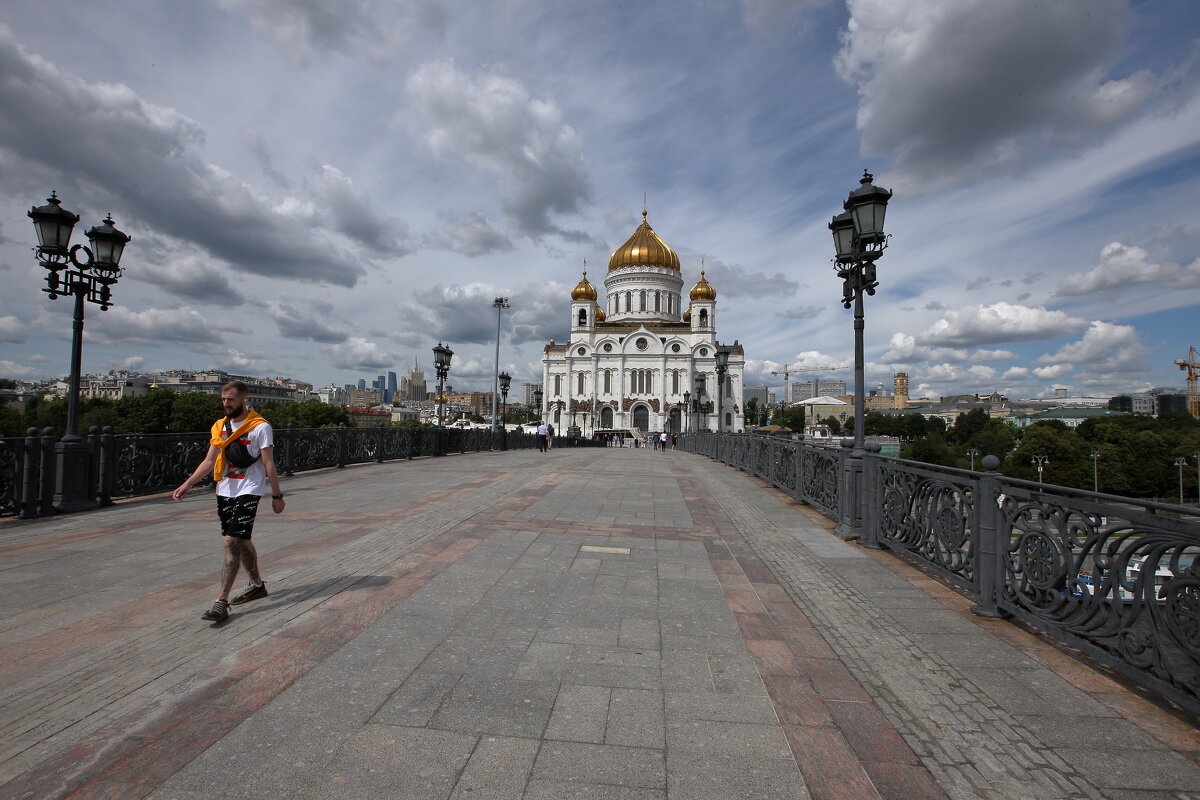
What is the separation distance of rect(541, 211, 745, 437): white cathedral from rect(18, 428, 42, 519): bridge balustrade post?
197ft

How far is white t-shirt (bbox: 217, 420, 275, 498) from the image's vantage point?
4113mm

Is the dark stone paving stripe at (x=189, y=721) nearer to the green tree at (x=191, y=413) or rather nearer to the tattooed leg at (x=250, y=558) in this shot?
the tattooed leg at (x=250, y=558)

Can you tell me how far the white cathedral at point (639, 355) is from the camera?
68.2m

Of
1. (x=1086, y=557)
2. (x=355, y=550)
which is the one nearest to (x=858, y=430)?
(x=1086, y=557)

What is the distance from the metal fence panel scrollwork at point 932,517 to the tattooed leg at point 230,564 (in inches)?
215

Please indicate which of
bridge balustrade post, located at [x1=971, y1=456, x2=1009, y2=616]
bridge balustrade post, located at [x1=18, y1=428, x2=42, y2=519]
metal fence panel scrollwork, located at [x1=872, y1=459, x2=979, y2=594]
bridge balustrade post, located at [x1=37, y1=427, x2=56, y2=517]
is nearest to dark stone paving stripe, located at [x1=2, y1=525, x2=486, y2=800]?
bridge balustrade post, located at [x1=971, y1=456, x2=1009, y2=616]

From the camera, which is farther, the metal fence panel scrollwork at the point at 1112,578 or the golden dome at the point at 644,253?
the golden dome at the point at 644,253

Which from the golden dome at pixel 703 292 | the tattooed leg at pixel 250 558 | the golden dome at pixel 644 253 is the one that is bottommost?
the tattooed leg at pixel 250 558

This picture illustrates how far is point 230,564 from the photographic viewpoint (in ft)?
13.1

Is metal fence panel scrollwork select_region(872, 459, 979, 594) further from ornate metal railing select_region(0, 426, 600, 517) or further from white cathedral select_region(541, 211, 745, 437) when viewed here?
white cathedral select_region(541, 211, 745, 437)

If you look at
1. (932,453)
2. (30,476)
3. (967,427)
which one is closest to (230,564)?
(30,476)

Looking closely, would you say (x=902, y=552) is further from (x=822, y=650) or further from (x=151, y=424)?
(x=151, y=424)

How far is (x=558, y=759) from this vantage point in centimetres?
242

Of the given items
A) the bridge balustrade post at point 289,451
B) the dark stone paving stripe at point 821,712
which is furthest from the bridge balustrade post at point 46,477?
the dark stone paving stripe at point 821,712
